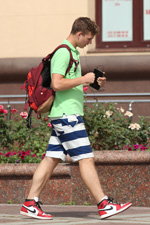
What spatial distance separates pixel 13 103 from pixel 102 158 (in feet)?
15.0

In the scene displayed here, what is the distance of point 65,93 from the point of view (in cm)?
768

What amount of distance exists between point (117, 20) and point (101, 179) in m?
5.99

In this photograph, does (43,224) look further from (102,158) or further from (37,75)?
(102,158)

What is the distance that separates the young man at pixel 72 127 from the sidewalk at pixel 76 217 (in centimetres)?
14

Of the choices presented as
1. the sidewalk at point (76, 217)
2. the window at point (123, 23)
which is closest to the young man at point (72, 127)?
the sidewalk at point (76, 217)

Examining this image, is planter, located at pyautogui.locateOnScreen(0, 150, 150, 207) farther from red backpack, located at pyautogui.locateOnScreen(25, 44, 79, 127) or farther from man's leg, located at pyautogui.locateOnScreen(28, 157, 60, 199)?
red backpack, located at pyautogui.locateOnScreen(25, 44, 79, 127)

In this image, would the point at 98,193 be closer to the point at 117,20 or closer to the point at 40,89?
the point at 40,89

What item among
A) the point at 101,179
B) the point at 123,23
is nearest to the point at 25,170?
the point at 101,179

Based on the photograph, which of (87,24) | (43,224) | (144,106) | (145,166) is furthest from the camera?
(144,106)

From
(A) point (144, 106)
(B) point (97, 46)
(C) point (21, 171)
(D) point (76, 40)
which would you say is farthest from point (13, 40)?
(D) point (76, 40)

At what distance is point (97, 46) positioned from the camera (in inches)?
586

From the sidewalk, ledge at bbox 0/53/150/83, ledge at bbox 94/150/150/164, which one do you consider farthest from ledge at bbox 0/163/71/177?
ledge at bbox 0/53/150/83

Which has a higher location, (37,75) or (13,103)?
(37,75)

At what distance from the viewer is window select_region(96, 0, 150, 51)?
1476 cm
